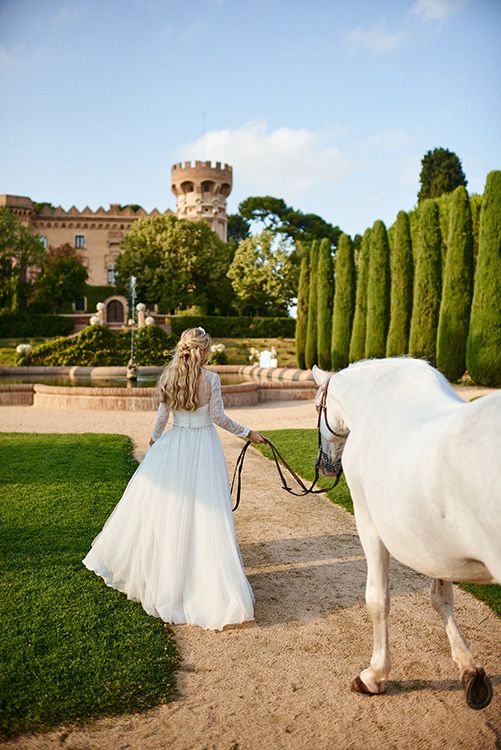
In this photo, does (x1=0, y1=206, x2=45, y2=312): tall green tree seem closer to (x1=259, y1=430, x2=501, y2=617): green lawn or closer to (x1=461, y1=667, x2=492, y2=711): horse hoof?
(x1=259, y1=430, x2=501, y2=617): green lawn

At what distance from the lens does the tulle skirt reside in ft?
13.3

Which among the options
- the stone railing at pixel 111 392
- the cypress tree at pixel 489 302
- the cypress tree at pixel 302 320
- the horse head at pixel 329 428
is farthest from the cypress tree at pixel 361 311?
the horse head at pixel 329 428

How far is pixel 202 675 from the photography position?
132 inches

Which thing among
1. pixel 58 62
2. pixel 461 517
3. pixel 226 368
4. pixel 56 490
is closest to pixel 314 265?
pixel 226 368

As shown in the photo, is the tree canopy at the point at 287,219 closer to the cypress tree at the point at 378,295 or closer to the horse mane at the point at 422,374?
the cypress tree at the point at 378,295

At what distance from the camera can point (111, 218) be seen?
69.2m

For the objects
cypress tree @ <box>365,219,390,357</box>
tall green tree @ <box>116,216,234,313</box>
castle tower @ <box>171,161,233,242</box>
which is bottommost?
cypress tree @ <box>365,219,390,357</box>

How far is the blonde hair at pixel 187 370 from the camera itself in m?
4.34

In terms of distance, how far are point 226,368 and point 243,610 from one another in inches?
821

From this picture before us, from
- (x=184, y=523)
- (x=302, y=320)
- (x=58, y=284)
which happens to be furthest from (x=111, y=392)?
(x=58, y=284)

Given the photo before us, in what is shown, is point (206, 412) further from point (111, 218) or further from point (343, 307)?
point (111, 218)

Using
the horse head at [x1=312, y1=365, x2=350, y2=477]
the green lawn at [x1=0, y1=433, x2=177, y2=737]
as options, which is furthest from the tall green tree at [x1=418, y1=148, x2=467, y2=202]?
the horse head at [x1=312, y1=365, x2=350, y2=477]

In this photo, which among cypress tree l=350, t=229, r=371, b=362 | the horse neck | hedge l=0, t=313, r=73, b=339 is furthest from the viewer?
hedge l=0, t=313, r=73, b=339

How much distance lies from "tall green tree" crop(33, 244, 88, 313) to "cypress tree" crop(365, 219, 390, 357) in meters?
29.5
